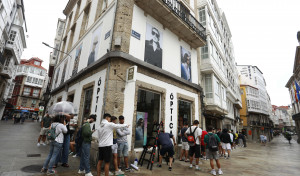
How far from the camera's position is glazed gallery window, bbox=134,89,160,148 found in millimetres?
6702

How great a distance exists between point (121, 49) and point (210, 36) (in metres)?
9.92

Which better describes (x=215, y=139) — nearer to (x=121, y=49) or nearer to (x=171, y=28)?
(x=121, y=49)

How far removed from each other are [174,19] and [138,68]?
430 cm

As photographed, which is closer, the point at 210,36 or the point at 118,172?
the point at 118,172

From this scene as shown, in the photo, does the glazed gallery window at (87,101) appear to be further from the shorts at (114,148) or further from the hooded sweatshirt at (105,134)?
the hooded sweatshirt at (105,134)

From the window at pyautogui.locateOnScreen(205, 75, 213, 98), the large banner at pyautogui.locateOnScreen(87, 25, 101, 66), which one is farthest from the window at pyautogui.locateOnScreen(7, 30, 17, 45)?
the window at pyautogui.locateOnScreen(205, 75, 213, 98)

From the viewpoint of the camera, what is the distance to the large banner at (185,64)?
9.91m

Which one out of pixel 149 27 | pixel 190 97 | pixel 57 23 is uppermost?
pixel 57 23

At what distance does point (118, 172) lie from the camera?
4578mm

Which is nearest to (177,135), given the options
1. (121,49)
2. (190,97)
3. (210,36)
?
(190,97)

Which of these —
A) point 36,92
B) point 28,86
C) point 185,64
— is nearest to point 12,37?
point 28,86

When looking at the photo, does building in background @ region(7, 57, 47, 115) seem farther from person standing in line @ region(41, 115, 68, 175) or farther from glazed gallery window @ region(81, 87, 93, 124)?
person standing in line @ region(41, 115, 68, 175)

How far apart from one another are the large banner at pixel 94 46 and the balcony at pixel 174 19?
287 cm

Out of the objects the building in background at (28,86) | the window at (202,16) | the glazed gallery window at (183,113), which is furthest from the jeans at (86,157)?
the building in background at (28,86)
